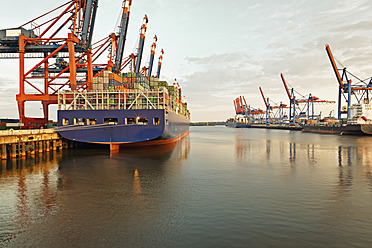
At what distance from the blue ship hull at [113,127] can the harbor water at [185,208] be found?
414 inches

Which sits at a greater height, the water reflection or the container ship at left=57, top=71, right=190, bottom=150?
the container ship at left=57, top=71, right=190, bottom=150

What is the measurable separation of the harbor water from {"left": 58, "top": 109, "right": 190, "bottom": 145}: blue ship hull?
10.5 meters

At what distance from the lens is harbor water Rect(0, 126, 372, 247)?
8.87m

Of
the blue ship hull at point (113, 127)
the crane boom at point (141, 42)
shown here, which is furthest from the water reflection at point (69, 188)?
the crane boom at point (141, 42)

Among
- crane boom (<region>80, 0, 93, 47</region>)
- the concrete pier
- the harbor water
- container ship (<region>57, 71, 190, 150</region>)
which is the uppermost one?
crane boom (<region>80, 0, 93, 47</region>)

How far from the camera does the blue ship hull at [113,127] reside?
31.4 m

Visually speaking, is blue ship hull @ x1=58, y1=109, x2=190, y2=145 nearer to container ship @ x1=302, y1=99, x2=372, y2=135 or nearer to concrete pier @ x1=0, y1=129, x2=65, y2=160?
concrete pier @ x1=0, y1=129, x2=65, y2=160

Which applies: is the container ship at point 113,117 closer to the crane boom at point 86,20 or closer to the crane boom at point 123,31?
the crane boom at point 86,20

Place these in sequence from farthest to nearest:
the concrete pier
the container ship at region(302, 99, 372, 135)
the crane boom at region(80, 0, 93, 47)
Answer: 1. the container ship at region(302, 99, 372, 135)
2. the crane boom at region(80, 0, 93, 47)
3. the concrete pier

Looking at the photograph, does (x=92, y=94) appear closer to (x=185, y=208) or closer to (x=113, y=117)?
(x=113, y=117)

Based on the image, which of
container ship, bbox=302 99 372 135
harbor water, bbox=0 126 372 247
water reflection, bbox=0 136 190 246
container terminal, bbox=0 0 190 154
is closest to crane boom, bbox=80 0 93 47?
container terminal, bbox=0 0 190 154

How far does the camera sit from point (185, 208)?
12.0 m

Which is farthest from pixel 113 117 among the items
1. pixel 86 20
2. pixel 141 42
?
pixel 141 42

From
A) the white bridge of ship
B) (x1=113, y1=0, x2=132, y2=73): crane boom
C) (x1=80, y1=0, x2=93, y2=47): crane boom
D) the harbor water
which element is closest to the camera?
the harbor water
